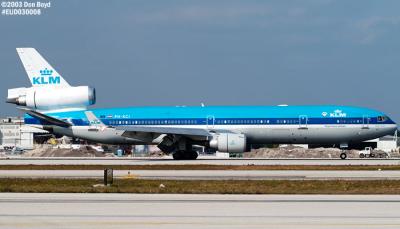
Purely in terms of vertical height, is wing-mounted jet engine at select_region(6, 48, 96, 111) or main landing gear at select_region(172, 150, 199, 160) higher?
wing-mounted jet engine at select_region(6, 48, 96, 111)

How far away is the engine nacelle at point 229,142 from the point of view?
53812mm

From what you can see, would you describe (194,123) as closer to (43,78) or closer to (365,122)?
(365,122)

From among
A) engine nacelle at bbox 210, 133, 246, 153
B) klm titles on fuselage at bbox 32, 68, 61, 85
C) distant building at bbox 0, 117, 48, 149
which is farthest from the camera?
distant building at bbox 0, 117, 48, 149

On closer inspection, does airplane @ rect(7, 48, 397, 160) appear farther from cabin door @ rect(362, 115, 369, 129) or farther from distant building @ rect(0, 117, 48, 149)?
distant building @ rect(0, 117, 48, 149)

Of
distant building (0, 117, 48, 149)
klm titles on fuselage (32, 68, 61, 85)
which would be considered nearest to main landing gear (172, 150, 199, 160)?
klm titles on fuselage (32, 68, 61, 85)

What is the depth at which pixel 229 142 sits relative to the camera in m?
53.8

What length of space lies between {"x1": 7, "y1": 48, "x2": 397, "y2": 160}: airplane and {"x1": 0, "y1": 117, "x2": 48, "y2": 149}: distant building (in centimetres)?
8252

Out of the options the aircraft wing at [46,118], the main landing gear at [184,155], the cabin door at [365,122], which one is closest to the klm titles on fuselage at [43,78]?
the aircraft wing at [46,118]

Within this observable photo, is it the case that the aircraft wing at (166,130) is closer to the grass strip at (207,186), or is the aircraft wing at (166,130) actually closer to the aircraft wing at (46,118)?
the aircraft wing at (46,118)

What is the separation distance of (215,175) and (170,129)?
62.4 feet
